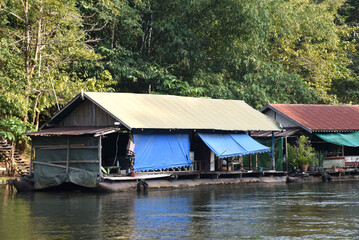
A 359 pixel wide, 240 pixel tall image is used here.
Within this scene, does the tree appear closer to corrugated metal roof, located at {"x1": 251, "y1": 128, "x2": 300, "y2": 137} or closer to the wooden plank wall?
the wooden plank wall

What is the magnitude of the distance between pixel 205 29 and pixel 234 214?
27.8 metres

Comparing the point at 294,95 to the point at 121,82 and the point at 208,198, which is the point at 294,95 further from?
the point at 208,198

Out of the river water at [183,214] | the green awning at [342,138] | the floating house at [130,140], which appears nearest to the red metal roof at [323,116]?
the green awning at [342,138]

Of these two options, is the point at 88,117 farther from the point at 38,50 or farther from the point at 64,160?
the point at 38,50

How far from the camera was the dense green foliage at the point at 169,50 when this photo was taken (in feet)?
113

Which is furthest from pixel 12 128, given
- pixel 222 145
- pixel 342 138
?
pixel 342 138

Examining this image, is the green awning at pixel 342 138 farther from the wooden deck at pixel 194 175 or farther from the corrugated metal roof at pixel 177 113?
the wooden deck at pixel 194 175

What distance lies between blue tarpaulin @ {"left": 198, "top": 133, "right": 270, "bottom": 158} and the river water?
2.85 m

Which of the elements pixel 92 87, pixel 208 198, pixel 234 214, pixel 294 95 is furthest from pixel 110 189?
pixel 294 95

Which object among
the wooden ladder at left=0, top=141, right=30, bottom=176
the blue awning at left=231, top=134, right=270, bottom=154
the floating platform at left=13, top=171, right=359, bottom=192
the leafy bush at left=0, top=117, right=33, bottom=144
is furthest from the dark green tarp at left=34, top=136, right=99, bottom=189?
the blue awning at left=231, top=134, right=270, bottom=154

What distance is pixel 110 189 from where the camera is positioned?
1017 inches

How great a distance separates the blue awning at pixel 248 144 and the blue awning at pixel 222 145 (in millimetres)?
313

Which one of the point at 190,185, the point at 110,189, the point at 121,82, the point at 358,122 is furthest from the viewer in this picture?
the point at 121,82

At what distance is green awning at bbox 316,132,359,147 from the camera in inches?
1384
